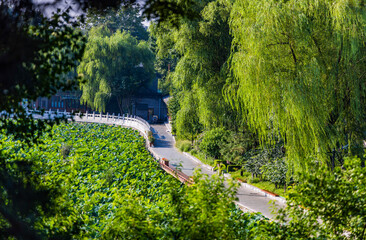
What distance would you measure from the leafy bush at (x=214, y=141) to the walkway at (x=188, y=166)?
3.41ft

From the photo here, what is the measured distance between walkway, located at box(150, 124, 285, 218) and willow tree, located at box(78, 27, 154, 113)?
218 inches

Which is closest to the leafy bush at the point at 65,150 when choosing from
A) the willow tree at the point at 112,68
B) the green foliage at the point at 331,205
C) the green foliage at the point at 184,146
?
the green foliage at the point at 184,146

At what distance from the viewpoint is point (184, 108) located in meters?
24.3

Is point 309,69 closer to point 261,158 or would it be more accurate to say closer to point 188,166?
point 261,158

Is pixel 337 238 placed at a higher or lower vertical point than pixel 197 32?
lower

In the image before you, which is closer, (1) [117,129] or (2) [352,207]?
(2) [352,207]

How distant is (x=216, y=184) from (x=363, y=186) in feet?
7.68

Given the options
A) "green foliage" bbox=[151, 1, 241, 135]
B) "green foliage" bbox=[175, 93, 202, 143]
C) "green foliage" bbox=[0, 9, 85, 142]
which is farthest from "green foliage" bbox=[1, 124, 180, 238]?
"green foliage" bbox=[151, 1, 241, 135]

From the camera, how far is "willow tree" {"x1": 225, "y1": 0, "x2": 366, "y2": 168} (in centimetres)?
1234

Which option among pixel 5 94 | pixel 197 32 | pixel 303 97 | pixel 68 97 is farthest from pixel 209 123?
pixel 68 97

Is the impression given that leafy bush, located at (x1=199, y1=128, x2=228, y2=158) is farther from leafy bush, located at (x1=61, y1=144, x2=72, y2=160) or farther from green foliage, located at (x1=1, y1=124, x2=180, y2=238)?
leafy bush, located at (x1=61, y1=144, x2=72, y2=160)

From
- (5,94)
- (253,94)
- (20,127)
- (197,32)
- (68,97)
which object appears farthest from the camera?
(68,97)

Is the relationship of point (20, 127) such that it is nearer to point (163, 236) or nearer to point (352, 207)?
point (163, 236)

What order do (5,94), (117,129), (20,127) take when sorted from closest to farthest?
1. (5,94)
2. (20,127)
3. (117,129)
